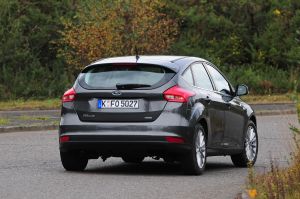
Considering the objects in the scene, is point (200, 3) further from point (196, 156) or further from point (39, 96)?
point (196, 156)

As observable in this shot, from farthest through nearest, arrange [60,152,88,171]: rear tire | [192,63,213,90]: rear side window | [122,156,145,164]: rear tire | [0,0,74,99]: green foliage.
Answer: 1. [0,0,74,99]: green foliage
2. [122,156,145,164]: rear tire
3. [192,63,213,90]: rear side window
4. [60,152,88,171]: rear tire

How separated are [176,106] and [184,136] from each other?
15.2 inches

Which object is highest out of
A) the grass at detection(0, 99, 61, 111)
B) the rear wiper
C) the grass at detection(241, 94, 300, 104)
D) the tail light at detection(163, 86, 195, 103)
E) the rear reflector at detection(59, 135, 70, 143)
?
the rear wiper

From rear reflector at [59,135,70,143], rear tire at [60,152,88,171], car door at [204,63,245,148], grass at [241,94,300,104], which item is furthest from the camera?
grass at [241,94,300,104]

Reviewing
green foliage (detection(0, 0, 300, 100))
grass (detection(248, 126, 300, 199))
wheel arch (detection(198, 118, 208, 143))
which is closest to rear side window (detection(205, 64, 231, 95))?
wheel arch (detection(198, 118, 208, 143))

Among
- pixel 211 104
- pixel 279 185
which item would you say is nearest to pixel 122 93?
pixel 211 104

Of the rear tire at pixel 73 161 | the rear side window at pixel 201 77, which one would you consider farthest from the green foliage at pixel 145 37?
the rear tire at pixel 73 161

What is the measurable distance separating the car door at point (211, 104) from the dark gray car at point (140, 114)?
0.01m

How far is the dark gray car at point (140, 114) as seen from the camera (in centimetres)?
1377

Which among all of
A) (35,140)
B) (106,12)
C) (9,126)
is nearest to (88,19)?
(106,12)

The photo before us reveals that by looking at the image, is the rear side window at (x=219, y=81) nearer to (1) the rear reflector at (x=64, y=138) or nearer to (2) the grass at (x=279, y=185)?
(1) the rear reflector at (x=64, y=138)

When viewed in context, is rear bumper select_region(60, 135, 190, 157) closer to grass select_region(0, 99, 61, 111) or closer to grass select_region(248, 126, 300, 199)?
grass select_region(248, 126, 300, 199)

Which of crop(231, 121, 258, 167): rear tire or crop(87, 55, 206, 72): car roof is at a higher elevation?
crop(87, 55, 206, 72): car roof

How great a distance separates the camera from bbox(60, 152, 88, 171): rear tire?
47.6 ft
